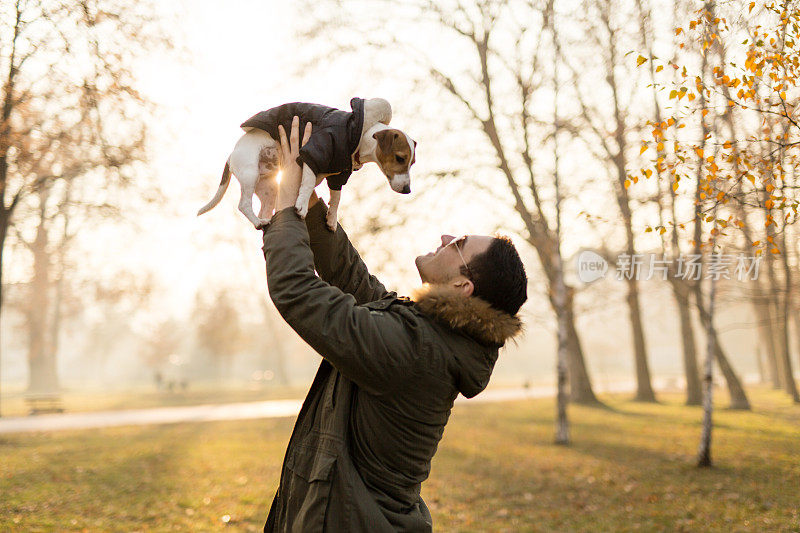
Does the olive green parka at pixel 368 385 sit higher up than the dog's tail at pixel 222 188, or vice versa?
the dog's tail at pixel 222 188

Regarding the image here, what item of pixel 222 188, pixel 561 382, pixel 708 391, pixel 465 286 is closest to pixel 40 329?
pixel 561 382

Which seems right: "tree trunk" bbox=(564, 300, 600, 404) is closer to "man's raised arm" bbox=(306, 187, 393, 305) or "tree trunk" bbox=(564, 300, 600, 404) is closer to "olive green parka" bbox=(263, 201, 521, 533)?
"man's raised arm" bbox=(306, 187, 393, 305)

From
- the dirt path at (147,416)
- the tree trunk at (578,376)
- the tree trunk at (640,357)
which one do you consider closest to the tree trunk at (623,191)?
the tree trunk at (640,357)

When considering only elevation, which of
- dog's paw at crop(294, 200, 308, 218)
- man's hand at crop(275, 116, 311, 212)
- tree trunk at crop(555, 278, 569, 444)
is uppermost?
man's hand at crop(275, 116, 311, 212)

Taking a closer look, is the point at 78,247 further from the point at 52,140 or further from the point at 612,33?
the point at 612,33

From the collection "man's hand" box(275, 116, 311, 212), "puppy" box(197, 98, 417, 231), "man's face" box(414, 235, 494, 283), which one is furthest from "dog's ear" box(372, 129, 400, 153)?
"man's face" box(414, 235, 494, 283)

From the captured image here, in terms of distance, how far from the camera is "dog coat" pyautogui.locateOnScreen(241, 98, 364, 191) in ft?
7.70

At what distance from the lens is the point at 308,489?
2268mm

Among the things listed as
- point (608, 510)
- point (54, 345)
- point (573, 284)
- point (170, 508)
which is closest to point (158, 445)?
point (170, 508)

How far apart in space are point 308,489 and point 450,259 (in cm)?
103

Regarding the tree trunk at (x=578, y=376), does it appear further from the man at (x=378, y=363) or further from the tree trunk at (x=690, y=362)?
the man at (x=378, y=363)

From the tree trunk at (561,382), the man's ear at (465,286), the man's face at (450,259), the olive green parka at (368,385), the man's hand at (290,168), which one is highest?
the man's hand at (290,168)

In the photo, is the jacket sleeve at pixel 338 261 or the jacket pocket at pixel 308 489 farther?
the jacket sleeve at pixel 338 261

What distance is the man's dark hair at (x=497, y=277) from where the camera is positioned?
2.42 metres
